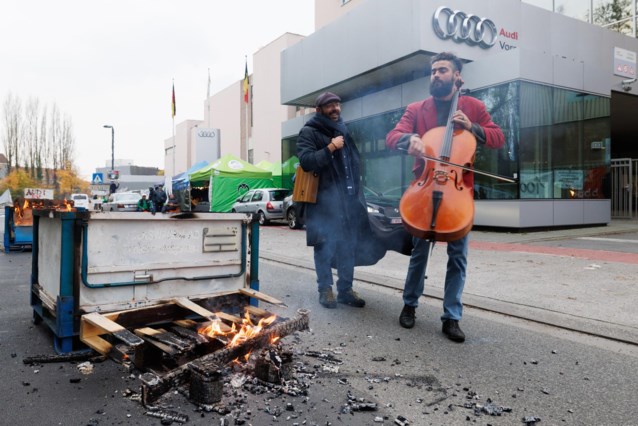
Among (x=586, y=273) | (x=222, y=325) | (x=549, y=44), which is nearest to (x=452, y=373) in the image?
(x=222, y=325)

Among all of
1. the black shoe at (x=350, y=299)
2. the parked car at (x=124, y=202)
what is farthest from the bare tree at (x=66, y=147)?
the black shoe at (x=350, y=299)

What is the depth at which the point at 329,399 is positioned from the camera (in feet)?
7.13

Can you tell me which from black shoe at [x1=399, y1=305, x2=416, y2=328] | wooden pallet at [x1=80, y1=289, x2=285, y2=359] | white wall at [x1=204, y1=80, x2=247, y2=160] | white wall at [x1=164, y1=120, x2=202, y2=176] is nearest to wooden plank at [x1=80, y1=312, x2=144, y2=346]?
wooden pallet at [x1=80, y1=289, x2=285, y2=359]

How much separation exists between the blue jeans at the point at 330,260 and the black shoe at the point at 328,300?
0.04 m

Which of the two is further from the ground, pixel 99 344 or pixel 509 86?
pixel 509 86

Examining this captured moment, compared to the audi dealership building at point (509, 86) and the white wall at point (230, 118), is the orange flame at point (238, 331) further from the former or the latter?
the white wall at point (230, 118)

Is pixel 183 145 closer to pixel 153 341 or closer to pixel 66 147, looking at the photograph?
pixel 66 147

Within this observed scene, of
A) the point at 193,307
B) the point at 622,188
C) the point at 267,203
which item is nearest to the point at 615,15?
the point at 622,188

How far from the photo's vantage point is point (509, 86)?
10.7 m

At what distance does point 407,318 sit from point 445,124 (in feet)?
4.69

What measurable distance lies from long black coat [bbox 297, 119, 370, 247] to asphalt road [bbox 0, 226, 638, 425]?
0.70 m

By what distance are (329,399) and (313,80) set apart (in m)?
14.7

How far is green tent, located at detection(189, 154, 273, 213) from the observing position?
18.5 meters

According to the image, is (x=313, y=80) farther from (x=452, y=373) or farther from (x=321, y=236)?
(x=452, y=373)
